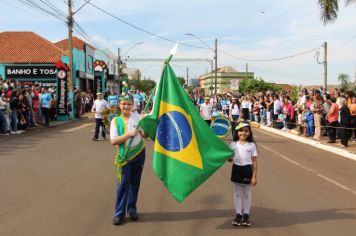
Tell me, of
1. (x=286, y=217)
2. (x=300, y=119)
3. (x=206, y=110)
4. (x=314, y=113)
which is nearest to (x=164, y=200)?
(x=286, y=217)

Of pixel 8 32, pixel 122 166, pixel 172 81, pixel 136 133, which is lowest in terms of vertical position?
pixel 122 166

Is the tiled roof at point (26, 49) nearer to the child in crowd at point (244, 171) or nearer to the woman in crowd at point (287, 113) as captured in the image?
the woman in crowd at point (287, 113)

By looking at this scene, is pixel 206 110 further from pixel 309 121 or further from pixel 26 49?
pixel 26 49

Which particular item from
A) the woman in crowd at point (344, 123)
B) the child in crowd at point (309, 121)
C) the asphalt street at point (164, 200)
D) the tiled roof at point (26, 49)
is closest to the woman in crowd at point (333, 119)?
the woman in crowd at point (344, 123)

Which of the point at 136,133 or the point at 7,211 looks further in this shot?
the point at 7,211

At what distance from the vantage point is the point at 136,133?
20.5 feet

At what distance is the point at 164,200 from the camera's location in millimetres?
7668

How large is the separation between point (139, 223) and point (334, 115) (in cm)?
1309

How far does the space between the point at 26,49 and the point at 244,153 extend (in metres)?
43.5

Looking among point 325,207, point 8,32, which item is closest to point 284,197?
point 325,207

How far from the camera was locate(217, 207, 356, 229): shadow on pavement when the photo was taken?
631 centimetres

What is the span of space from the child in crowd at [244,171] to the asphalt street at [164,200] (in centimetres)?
20

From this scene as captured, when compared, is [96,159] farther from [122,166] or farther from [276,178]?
[122,166]

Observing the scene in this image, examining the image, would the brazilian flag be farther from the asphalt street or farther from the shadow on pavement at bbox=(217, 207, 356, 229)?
the shadow on pavement at bbox=(217, 207, 356, 229)
